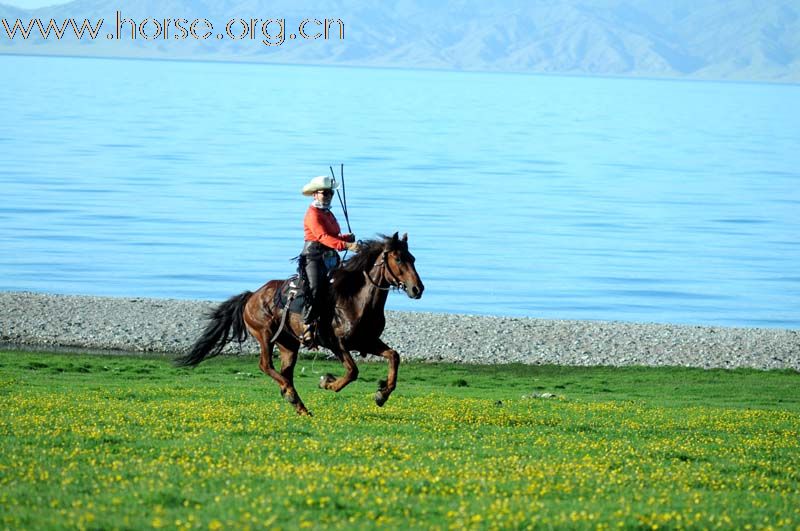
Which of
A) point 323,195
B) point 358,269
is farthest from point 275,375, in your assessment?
point 323,195

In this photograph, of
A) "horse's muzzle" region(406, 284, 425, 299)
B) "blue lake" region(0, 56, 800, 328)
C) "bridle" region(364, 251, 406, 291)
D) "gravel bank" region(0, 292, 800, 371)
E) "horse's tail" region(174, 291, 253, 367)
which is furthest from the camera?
"blue lake" region(0, 56, 800, 328)

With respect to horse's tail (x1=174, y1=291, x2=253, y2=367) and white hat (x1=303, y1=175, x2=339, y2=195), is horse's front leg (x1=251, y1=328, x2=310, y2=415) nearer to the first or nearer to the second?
horse's tail (x1=174, y1=291, x2=253, y2=367)

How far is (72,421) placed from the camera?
56.7 feet

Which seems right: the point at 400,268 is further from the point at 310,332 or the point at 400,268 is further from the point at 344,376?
the point at 344,376

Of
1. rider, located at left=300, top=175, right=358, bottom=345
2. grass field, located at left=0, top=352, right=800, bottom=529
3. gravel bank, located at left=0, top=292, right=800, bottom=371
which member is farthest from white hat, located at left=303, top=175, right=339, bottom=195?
gravel bank, located at left=0, top=292, right=800, bottom=371

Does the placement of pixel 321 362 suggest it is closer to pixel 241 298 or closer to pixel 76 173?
pixel 241 298

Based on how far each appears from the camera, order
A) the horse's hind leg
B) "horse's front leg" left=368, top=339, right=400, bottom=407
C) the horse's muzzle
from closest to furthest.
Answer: the horse's muzzle → "horse's front leg" left=368, top=339, right=400, bottom=407 → the horse's hind leg

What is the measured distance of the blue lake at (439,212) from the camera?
5678 cm

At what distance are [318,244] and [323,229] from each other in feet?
1.03

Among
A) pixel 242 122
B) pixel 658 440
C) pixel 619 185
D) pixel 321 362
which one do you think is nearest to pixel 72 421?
pixel 658 440

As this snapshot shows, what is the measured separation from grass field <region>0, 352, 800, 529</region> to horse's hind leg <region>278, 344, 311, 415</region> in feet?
0.73

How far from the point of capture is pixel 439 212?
8475 cm

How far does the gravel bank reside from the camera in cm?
3666

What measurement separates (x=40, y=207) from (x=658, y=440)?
225ft
